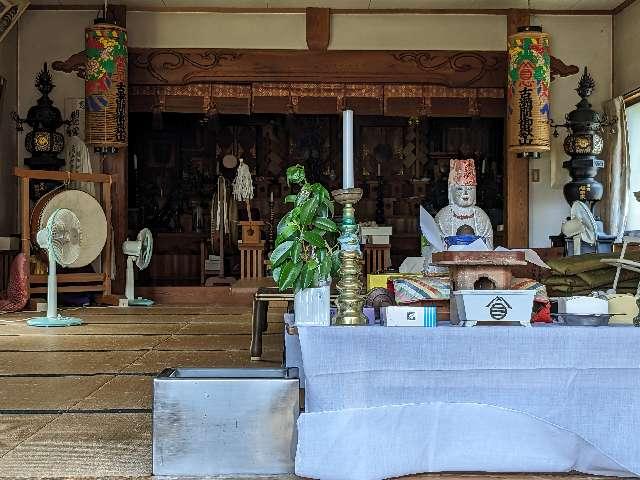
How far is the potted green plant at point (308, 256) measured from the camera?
71.7 inches

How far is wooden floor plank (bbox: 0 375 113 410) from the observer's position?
8.68ft

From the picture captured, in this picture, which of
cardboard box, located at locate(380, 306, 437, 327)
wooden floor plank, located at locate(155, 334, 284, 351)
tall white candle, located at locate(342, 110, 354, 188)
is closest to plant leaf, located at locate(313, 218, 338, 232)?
tall white candle, located at locate(342, 110, 354, 188)

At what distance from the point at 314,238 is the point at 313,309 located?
19 cm

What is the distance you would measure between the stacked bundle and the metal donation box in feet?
7.56

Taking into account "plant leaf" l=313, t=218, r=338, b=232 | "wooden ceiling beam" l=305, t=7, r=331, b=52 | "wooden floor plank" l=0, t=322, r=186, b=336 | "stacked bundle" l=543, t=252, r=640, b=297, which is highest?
"wooden ceiling beam" l=305, t=7, r=331, b=52

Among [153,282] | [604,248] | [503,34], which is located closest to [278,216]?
[153,282]

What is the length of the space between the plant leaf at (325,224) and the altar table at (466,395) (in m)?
0.31

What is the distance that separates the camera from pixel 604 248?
600 centimetres

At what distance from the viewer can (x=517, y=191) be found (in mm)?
7496

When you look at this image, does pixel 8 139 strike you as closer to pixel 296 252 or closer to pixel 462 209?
pixel 462 209

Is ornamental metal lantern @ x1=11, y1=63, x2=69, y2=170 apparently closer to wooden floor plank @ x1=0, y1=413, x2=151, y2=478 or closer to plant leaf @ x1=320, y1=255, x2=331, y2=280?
wooden floor plank @ x1=0, y1=413, x2=151, y2=478

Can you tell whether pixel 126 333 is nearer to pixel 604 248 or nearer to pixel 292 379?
pixel 292 379

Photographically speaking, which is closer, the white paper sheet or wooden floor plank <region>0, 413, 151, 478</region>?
wooden floor plank <region>0, 413, 151, 478</region>

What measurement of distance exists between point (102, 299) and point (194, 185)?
3126mm
